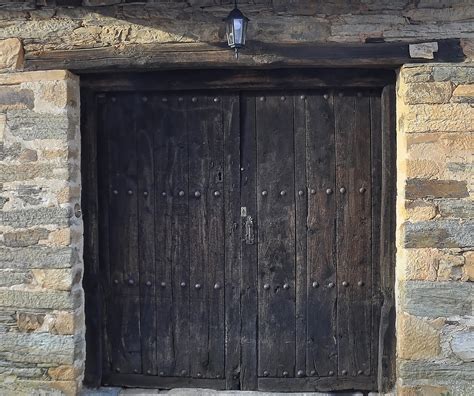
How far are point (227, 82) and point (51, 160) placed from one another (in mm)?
1126

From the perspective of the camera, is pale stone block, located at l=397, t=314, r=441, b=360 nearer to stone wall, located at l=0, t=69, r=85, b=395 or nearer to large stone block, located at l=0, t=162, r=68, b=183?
stone wall, located at l=0, t=69, r=85, b=395

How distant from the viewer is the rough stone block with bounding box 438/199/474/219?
3.07m

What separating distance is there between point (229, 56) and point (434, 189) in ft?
4.46

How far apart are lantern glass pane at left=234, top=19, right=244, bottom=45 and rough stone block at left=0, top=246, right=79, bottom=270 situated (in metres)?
1.52

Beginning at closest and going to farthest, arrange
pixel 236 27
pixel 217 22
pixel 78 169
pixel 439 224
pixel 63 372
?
pixel 236 27, pixel 439 224, pixel 217 22, pixel 63 372, pixel 78 169

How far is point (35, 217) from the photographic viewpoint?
10.8 feet

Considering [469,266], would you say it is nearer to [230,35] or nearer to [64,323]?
[230,35]

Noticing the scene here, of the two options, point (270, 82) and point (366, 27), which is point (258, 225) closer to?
point (270, 82)

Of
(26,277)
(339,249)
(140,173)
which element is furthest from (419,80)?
(26,277)

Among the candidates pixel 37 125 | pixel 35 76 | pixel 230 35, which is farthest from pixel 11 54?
pixel 230 35

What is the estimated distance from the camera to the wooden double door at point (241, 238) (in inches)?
133

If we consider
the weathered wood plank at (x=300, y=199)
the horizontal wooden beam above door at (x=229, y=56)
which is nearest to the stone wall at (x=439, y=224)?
the horizontal wooden beam above door at (x=229, y=56)

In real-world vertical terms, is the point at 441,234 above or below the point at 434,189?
below

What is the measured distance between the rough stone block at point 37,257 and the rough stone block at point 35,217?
0.15 metres
